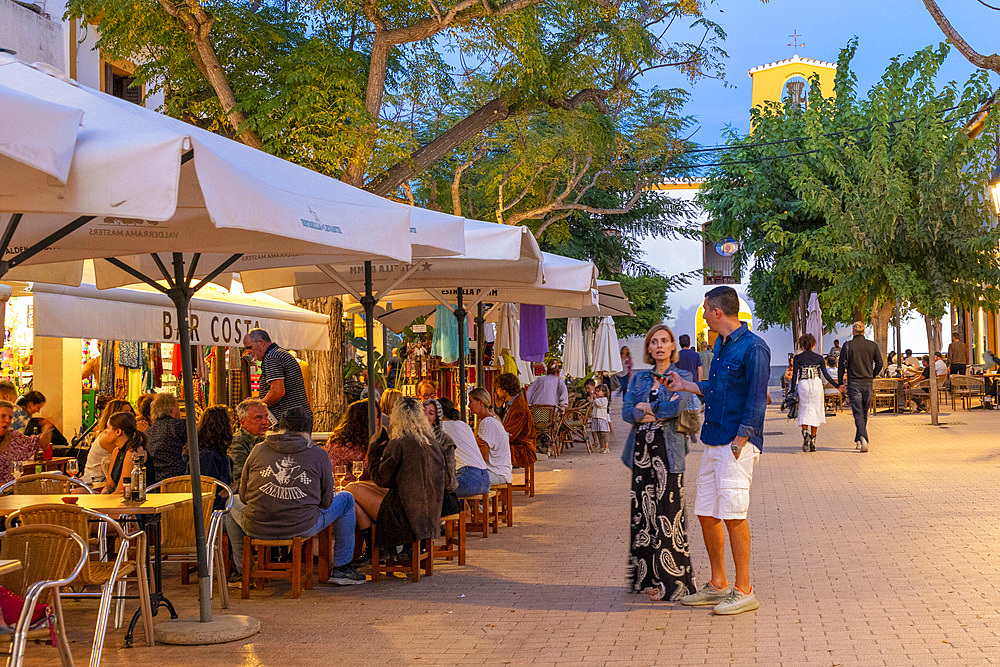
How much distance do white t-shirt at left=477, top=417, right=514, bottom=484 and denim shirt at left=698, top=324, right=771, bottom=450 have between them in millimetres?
3425

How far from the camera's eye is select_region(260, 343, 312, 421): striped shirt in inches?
378

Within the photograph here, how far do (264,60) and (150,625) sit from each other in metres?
9.50

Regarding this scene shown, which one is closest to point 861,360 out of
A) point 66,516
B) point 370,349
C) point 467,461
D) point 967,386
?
A: point 467,461

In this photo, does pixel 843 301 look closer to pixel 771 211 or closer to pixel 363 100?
pixel 771 211

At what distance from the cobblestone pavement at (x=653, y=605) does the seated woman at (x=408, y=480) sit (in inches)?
15.8

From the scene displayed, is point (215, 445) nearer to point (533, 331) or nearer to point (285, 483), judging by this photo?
point (285, 483)

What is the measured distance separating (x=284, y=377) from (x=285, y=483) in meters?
2.48

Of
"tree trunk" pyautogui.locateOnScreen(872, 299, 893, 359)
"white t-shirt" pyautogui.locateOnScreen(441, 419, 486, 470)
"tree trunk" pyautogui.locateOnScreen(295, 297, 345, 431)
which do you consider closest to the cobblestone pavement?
"white t-shirt" pyautogui.locateOnScreen(441, 419, 486, 470)

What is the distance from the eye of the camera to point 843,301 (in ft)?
97.6

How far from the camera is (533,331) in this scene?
16.8 meters

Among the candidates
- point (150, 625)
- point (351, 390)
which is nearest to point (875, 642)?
point (150, 625)

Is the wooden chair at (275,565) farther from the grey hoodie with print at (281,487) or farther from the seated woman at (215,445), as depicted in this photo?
the seated woman at (215,445)

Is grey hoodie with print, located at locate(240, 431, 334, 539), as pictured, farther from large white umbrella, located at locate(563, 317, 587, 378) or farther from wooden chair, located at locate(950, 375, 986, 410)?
wooden chair, located at locate(950, 375, 986, 410)

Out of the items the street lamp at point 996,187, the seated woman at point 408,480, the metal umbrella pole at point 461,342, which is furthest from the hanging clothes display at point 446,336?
the street lamp at point 996,187
